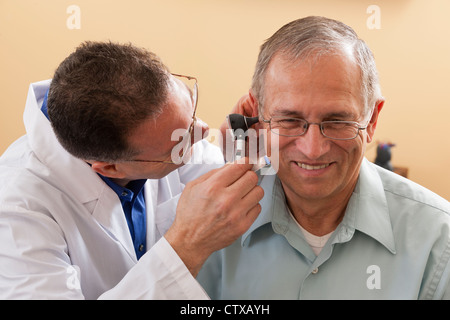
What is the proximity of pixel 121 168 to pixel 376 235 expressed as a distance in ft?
2.37

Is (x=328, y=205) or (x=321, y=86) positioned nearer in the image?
(x=321, y=86)

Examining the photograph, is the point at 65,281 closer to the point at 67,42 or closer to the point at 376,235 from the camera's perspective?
the point at 376,235

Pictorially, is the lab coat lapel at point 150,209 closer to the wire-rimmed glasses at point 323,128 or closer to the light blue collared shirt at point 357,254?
the light blue collared shirt at point 357,254

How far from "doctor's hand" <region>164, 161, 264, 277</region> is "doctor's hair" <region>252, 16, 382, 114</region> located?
237mm

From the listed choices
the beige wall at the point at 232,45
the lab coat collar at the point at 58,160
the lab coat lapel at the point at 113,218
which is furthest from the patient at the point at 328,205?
the beige wall at the point at 232,45

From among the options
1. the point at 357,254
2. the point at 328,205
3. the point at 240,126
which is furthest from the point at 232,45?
the point at 357,254

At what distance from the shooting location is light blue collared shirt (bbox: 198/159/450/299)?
119cm

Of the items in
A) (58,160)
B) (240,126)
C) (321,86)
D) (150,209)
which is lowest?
(150,209)

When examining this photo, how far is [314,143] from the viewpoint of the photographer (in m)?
1.18

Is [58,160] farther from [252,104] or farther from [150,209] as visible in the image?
[252,104]

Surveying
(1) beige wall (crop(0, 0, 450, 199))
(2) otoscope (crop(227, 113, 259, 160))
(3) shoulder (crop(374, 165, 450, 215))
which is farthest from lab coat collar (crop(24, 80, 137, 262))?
(1) beige wall (crop(0, 0, 450, 199))

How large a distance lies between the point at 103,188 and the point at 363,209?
2.46 feet
